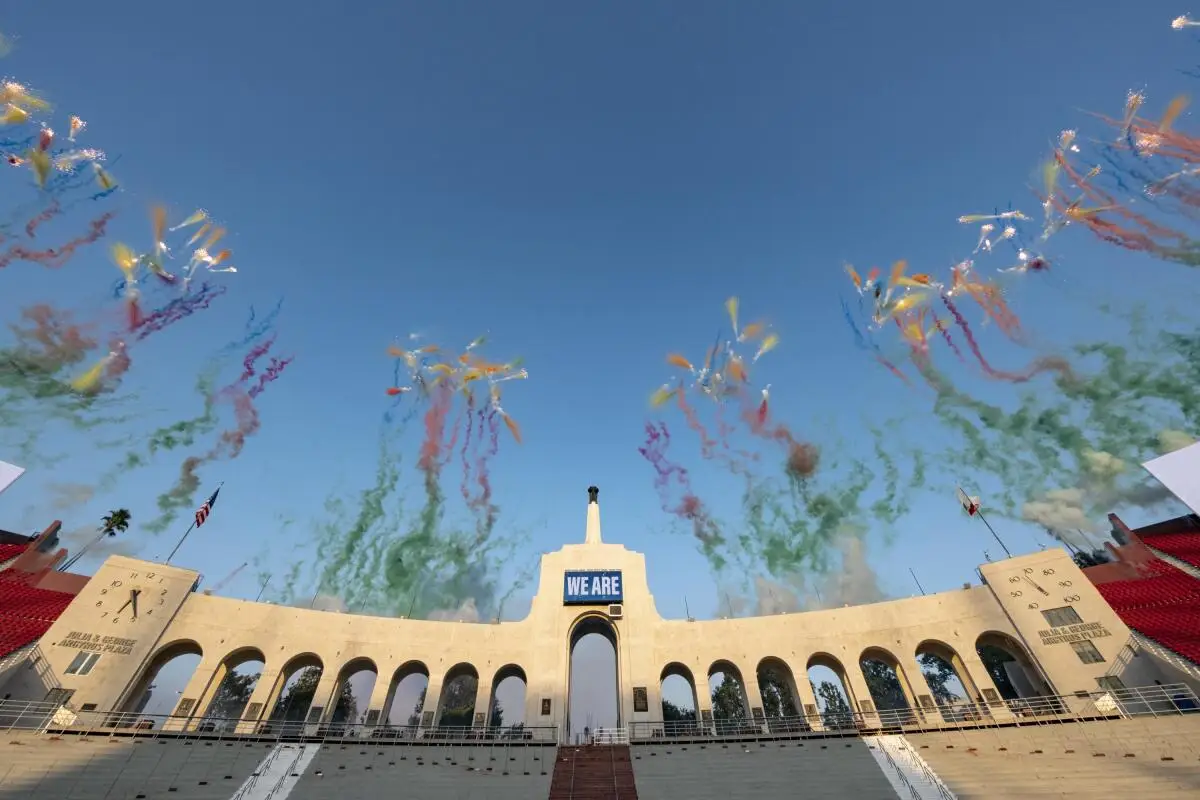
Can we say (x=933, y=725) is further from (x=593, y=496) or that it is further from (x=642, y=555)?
(x=593, y=496)

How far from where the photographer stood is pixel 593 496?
1868 inches

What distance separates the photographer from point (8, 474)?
1533 inches

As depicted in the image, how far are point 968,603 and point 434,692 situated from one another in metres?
38.9

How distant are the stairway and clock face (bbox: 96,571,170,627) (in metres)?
29.3

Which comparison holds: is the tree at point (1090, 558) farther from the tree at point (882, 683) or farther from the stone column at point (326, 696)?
the stone column at point (326, 696)

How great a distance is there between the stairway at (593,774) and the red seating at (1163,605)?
30.7 m

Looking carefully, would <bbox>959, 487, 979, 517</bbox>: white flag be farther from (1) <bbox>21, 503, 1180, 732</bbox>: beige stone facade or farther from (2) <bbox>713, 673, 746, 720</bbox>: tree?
(2) <bbox>713, 673, 746, 720</bbox>: tree

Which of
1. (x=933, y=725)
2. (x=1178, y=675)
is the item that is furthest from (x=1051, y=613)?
(x=933, y=725)

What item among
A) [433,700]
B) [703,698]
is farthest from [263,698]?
[703,698]

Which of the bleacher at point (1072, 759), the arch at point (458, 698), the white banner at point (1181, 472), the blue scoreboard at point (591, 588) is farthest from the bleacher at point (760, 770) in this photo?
the white banner at point (1181, 472)

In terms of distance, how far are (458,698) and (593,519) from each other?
6786 centimetres

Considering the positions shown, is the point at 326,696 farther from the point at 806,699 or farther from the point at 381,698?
the point at 806,699

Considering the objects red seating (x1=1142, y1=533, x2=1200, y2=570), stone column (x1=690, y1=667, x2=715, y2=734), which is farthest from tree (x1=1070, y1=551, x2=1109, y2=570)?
stone column (x1=690, y1=667, x2=715, y2=734)

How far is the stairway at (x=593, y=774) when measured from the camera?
80.4ft
